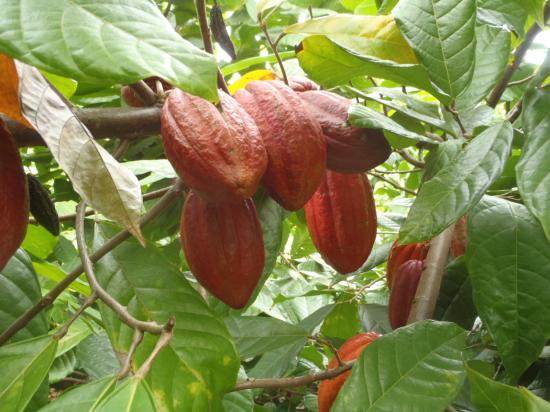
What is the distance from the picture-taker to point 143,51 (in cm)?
53

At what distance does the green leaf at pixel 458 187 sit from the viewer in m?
0.69

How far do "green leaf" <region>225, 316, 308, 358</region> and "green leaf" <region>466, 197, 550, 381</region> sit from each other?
1.32ft

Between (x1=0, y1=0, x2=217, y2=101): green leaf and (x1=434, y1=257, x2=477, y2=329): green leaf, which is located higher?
(x1=0, y1=0, x2=217, y2=101): green leaf

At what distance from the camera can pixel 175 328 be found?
2.63 feet

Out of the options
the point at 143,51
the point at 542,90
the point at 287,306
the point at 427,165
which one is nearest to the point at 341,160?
the point at 427,165

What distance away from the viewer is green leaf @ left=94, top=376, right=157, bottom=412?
1.82ft

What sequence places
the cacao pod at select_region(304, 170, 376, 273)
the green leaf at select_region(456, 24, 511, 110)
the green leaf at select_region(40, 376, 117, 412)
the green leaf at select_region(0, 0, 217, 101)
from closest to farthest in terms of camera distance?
1. the green leaf at select_region(0, 0, 217, 101)
2. the green leaf at select_region(40, 376, 117, 412)
3. the green leaf at select_region(456, 24, 511, 110)
4. the cacao pod at select_region(304, 170, 376, 273)

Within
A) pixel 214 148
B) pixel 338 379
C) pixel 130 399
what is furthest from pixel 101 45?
pixel 338 379

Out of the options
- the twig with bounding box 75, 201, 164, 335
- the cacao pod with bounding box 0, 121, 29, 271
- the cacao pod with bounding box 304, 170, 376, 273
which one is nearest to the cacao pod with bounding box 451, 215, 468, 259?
the cacao pod with bounding box 304, 170, 376, 273

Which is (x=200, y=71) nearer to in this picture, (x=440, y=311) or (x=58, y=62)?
(x=58, y=62)

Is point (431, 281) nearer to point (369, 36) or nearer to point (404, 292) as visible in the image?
point (404, 292)

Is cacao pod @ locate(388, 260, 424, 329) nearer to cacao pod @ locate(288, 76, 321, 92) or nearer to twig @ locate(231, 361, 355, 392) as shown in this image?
twig @ locate(231, 361, 355, 392)

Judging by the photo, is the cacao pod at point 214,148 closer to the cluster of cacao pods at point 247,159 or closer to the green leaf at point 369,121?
the cluster of cacao pods at point 247,159

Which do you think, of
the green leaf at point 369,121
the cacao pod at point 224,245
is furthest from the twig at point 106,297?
the green leaf at point 369,121
